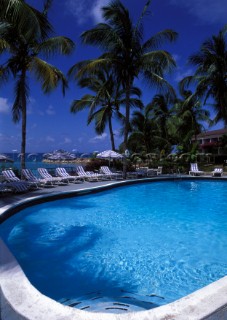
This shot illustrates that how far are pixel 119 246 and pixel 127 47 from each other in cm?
1341

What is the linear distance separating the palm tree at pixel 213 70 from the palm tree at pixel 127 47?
5758 mm

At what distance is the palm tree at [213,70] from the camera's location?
20.6 m

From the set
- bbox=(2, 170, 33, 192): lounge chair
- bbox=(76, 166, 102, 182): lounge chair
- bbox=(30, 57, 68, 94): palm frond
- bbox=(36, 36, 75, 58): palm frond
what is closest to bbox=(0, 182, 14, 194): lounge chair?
bbox=(2, 170, 33, 192): lounge chair

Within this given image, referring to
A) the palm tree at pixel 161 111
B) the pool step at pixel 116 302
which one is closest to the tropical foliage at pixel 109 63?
the palm tree at pixel 161 111

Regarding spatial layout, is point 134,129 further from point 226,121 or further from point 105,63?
point 105,63

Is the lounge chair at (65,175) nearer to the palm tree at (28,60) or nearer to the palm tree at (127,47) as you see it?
the palm tree at (28,60)

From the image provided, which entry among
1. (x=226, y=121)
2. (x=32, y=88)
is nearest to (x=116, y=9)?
(x=32, y=88)

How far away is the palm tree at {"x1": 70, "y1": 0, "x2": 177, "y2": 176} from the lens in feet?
52.6

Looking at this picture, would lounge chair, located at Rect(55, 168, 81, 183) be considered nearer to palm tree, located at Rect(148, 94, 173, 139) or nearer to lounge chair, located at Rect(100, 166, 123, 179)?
lounge chair, located at Rect(100, 166, 123, 179)

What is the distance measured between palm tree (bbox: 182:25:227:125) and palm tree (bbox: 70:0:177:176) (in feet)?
18.9

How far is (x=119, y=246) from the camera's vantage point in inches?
242

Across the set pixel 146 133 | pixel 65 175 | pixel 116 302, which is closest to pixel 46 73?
pixel 65 175

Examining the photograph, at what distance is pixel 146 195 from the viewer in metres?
13.5

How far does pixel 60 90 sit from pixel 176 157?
1238cm
